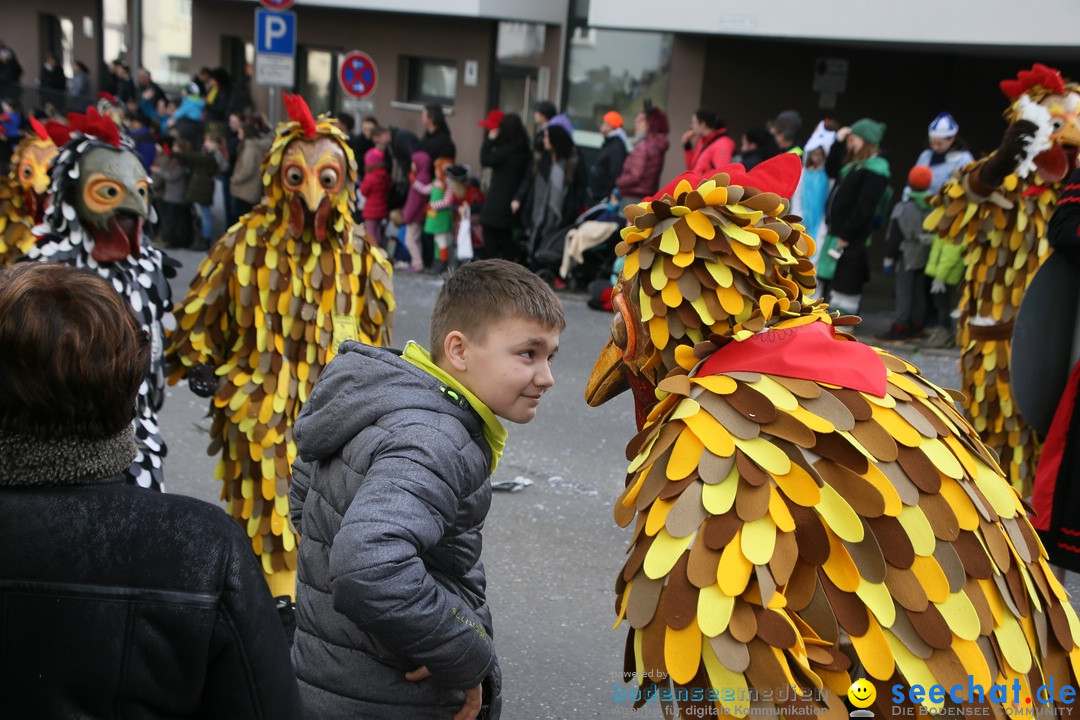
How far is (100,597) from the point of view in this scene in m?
1.39

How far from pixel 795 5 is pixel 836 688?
10573 mm

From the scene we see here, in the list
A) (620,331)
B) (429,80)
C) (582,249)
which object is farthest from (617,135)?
(620,331)

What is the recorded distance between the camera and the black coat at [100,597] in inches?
54.6

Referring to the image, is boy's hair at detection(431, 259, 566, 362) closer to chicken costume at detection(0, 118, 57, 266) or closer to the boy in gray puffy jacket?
the boy in gray puffy jacket

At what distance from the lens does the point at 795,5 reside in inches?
439

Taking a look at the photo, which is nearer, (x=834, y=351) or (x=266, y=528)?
(x=834, y=351)

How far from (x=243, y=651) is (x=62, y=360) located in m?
0.46

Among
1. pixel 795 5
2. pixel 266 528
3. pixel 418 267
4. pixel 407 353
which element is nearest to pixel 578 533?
pixel 266 528

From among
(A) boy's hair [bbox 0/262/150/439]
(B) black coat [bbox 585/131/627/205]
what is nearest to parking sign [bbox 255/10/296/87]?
(B) black coat [bbox 585/131/627/205]

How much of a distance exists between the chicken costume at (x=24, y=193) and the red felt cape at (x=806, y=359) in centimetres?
389

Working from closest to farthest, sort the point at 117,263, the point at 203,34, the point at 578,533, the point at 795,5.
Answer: the point at 117,263
the point at 578,533
the point at 795,5
the point at 203,34

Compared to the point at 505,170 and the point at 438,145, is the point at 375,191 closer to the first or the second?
the point at 438,145

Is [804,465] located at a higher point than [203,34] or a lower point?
lower

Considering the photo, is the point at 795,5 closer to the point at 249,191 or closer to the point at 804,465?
the point at 249,191
